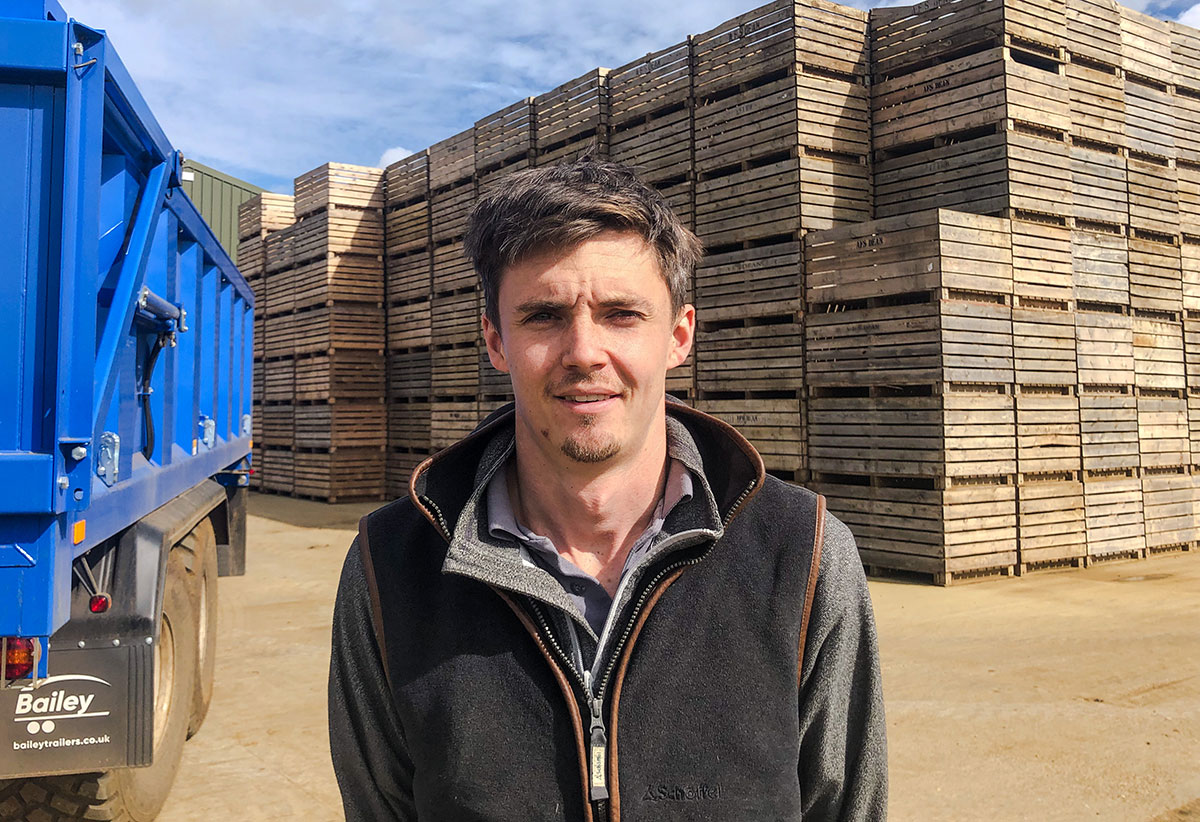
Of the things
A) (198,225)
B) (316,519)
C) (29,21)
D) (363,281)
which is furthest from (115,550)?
(363,281)

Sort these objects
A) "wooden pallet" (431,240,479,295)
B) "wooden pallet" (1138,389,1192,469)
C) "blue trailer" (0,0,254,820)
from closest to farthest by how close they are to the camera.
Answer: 1. "blue trailer" (0,0,254,820)
2. "wooden pallet" (1138,389,1192,469)
3. "wooden pallet" (431,240,479,295)

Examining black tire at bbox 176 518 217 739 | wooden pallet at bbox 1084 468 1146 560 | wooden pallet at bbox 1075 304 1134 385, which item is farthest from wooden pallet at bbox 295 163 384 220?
wooden pallet at bbox 1084 468 1146 560

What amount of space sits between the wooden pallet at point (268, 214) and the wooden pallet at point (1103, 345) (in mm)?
14323

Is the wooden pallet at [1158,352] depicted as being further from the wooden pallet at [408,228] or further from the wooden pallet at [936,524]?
the wooden pallet at [408,228]

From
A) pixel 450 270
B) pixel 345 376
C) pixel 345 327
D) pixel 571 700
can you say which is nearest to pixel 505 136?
pixel 450 270

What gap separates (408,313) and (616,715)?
1380 centimetres

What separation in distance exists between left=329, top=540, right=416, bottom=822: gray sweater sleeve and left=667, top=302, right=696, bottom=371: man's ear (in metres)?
0.71

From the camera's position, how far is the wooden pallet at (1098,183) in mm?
8844

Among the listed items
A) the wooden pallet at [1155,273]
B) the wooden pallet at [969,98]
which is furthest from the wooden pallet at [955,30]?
the wooden pallet at [1155,273]

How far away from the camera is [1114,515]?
28.9 ft

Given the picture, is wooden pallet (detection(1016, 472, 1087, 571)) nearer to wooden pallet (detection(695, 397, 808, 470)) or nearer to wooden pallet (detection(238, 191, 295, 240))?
wooden pallet (detection(695, 397, 808, 470))

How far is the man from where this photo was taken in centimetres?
139

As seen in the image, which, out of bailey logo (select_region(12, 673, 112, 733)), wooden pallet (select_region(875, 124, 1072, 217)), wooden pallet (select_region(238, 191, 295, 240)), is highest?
wooden pallet (select_region(238, 191, 295, 240))

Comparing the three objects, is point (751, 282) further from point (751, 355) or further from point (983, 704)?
point (983, 704)
